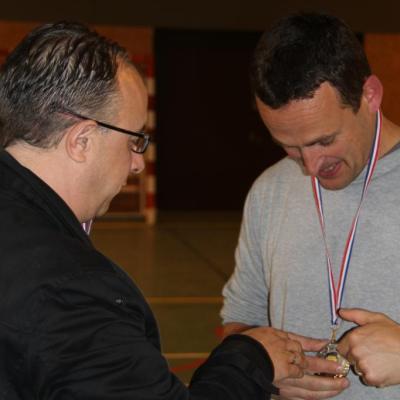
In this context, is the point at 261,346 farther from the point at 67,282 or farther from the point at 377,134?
the point at 377,134

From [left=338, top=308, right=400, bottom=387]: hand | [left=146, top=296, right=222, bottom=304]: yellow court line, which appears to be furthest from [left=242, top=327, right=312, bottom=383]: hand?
[left=146, top=296, right=222, bottom=304]: yellow court line

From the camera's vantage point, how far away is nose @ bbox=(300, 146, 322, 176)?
1805mm

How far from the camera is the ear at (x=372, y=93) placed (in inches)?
69.9

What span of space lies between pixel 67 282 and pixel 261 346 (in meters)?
0.51

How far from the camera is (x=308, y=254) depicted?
1882mm

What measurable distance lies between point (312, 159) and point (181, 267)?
6.01 m

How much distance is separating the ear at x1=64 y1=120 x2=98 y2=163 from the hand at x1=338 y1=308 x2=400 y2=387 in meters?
0.74

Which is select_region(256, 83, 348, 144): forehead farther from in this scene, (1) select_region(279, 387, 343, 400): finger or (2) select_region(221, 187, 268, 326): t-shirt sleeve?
(1) select_region(279, 387, 343, 400): finger

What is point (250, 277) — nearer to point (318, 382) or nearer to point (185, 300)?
point (318, 382)

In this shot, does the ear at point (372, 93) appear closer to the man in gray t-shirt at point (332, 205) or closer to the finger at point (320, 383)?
the man in gray t-shirt at point (332, 205)

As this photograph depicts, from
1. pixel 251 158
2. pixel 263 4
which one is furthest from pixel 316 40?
pixel 251 158

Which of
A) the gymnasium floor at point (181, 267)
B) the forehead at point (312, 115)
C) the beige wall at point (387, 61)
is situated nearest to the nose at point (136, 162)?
the forehead at point (312, 115)

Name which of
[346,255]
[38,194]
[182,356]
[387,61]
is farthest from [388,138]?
[387,61]

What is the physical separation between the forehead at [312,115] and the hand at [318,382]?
0.58 m
